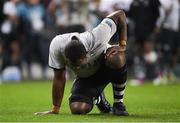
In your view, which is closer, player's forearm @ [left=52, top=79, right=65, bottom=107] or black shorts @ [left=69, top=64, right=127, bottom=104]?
player's forearm @ [left=52, top=79, right=65, bottom=107]

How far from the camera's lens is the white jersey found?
920cm

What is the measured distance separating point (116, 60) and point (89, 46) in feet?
1.41

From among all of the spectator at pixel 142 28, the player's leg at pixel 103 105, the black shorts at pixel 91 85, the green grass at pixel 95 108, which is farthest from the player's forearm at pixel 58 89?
the spectator at pixel 142 28

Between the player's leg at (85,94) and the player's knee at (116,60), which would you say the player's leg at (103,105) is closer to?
the player's leg at (85,94)

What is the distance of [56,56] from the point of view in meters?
9.29

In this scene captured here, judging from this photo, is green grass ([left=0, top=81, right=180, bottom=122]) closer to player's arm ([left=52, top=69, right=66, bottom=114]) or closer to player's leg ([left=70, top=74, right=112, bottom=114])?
player's leg ([left=70, top=74, right=112, bottom=114])

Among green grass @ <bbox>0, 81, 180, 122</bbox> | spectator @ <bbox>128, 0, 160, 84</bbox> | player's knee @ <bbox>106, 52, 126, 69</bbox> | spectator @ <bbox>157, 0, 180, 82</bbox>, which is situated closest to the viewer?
green grass @ <bbox>0, 81, 180, 122</bbox>

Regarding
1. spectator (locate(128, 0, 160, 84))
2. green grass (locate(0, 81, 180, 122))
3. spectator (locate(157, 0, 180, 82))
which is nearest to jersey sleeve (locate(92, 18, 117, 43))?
green grass (locate(0, 81, 180, 122))

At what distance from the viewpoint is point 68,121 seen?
864 centimetres

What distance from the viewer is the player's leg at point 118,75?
30.6 feet

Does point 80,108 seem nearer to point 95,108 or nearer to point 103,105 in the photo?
point 103,105

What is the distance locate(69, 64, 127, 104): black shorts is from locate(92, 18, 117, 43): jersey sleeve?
432 millimetres

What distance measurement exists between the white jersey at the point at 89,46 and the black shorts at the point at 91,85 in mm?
226

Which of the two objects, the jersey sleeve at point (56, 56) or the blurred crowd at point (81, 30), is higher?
the jersey sleeve at point (56, 56)
